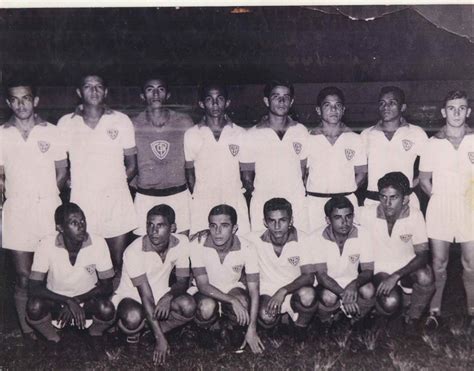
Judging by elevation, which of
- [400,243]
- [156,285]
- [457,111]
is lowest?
[156,285]

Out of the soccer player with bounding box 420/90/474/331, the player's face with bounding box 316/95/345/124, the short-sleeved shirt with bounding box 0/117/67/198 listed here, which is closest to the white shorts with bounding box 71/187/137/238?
the short-sleeved shirt with bounding box 0/117/67/198

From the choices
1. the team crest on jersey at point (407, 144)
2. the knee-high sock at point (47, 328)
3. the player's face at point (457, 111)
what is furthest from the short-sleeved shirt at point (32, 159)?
the player's face at point (457, 111)

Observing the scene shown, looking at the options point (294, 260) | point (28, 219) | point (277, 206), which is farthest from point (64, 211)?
point (294, 260)

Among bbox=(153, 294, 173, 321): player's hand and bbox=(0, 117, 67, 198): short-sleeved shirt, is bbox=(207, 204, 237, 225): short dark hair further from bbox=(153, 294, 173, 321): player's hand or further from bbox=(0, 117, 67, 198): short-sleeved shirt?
bbox=(0, 117, 67, 198): short-sleeved shirt

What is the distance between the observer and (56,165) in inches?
178

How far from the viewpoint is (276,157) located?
460 centimetres

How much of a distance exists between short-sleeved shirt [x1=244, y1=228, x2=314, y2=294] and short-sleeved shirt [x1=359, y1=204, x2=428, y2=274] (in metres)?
0.46

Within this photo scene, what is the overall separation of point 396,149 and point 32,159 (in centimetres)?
237

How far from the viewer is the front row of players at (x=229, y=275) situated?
4.40m

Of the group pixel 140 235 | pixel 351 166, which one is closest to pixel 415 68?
pixel 351 166

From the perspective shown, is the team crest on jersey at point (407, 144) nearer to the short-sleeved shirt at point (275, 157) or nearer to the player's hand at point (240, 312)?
the short-sleeved shirt at point (275, 157)

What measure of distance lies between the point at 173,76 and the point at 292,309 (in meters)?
1.69

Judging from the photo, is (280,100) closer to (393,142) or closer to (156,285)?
(393,142)

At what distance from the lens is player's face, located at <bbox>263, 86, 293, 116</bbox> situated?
456cm
